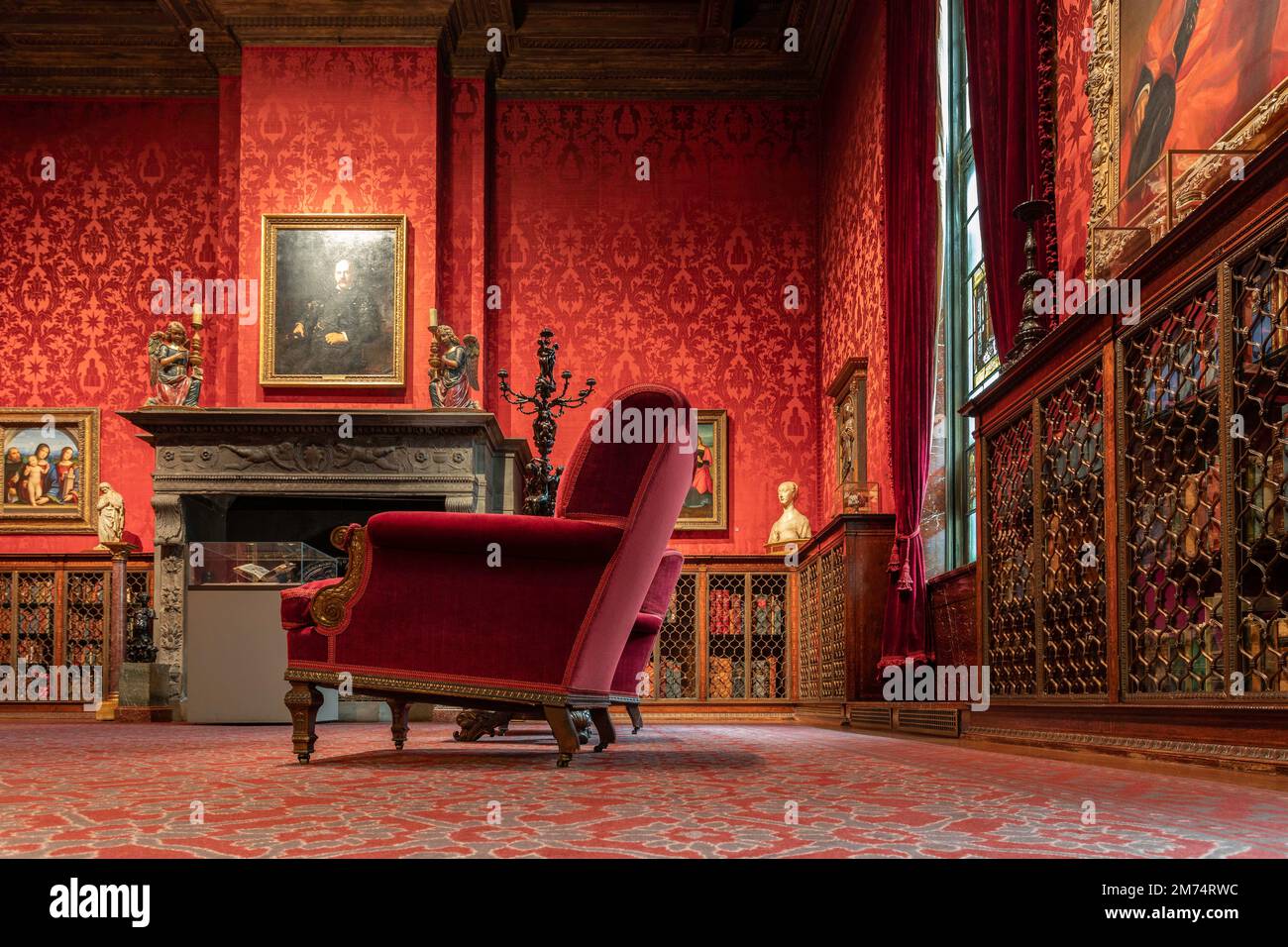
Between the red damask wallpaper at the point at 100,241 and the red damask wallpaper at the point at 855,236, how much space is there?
19.5 feet

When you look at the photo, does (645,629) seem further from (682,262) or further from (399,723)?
(682,262)

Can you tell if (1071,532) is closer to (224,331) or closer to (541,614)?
(541,614)

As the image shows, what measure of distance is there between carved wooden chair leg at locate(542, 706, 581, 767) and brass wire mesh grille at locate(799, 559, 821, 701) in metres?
5.24

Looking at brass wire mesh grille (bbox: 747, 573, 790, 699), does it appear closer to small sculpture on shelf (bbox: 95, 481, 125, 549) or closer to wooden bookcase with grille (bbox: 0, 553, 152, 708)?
wooden bookcase with grille (bbox: 0, 553, 152, 708)

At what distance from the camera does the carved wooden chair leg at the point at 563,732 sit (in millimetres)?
3719

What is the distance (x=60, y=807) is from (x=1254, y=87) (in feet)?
12.5

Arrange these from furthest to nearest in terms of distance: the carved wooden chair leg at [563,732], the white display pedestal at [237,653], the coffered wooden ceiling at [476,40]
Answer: the coffered wooden ceiling at [476,40] < the white display pedestal at [237,653] < the carved wooden chair leg at [563,732]

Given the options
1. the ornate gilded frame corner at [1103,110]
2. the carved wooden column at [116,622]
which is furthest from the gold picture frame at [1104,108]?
the carved wooden column at [116,622]

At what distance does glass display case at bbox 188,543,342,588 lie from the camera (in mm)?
7832

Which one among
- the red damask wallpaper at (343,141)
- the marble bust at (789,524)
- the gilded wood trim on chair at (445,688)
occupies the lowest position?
the gilded wood trim on chair at (445,688)

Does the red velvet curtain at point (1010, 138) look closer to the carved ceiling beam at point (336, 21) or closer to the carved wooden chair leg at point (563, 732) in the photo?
the carved wooden chair leg at point (563, 732)

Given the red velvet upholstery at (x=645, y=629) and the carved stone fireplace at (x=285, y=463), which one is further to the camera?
the carved stone fireplace at (x=285, y=463)
